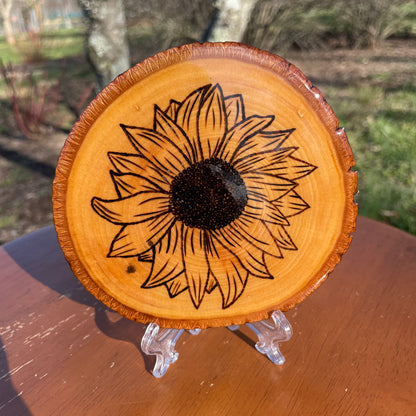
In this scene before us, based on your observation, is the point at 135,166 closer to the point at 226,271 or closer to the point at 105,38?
the point at 226,271

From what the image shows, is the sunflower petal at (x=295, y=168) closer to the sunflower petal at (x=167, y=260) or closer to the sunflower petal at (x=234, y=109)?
the sunflower petal at (x=234, y=109)

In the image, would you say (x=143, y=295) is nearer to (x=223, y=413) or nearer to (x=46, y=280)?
(x=223, y=413)

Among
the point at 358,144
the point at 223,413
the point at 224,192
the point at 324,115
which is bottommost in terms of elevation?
the point at 358,144

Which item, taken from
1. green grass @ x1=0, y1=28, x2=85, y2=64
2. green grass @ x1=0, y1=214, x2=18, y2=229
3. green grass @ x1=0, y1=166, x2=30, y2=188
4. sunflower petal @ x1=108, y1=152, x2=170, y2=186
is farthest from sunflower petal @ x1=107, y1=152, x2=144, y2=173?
green grass @ x1=0, y1=28, x2=85, y2=64

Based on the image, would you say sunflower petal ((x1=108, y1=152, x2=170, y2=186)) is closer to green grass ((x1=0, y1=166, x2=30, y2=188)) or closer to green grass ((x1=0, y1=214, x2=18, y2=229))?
green grass ((x1=0, y1=214, x2=18, y2=229))

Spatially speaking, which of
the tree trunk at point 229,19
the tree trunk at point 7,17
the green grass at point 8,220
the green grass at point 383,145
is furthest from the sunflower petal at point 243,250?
the tree trunk at point 7,17

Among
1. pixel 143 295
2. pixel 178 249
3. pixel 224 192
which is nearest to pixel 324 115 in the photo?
pixel 224 192
